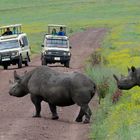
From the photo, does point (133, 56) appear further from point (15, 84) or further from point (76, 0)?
point (76, 0)

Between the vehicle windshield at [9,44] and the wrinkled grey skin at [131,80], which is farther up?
the wrinkled grey skin at [131,80]

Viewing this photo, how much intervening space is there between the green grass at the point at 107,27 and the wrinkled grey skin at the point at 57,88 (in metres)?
0.75

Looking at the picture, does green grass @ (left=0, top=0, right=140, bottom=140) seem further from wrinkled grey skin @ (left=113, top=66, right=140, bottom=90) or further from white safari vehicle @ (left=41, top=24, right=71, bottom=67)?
white safari vehicle @ (left=41, top=24, right=71, bottom=67)

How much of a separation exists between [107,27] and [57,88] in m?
66.0

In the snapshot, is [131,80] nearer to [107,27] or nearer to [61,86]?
[61,86]

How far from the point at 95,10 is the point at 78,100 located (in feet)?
318

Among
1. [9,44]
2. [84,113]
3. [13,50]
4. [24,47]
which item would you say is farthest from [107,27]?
[84,113]

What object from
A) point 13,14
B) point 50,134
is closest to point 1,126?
point 50,134

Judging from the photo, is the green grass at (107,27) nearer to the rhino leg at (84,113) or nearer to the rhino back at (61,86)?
the rhino leg at (84,113)

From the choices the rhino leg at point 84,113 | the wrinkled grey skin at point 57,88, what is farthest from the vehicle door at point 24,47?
the rhino leg at point 84,113

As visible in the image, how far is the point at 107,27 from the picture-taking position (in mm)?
85000

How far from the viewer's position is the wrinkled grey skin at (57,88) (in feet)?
62.4

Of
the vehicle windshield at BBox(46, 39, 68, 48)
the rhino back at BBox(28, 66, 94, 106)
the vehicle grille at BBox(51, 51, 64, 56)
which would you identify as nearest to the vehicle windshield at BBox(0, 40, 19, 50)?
the vehicle windshield at BBox(46, 39, 68, 48)

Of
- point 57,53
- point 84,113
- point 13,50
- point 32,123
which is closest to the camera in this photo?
point 32,123
